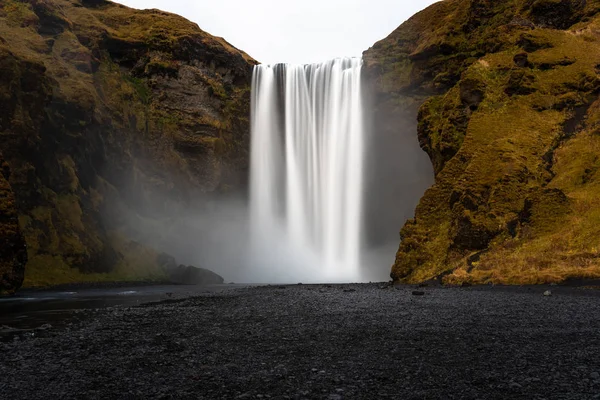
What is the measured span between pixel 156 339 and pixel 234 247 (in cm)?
5711

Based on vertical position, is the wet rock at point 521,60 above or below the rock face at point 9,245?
above

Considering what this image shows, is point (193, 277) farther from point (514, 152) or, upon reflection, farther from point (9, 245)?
A: point (514, 152)

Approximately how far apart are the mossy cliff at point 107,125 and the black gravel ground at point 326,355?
34.6 metres

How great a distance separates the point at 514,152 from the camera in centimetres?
3238

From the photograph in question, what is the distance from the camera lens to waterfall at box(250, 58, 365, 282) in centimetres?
5938

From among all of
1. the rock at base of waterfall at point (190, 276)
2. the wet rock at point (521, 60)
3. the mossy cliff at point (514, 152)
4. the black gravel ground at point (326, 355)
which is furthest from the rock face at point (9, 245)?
the wet rock at point (521, 60)

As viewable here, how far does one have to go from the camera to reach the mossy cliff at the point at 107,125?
46.3 metres

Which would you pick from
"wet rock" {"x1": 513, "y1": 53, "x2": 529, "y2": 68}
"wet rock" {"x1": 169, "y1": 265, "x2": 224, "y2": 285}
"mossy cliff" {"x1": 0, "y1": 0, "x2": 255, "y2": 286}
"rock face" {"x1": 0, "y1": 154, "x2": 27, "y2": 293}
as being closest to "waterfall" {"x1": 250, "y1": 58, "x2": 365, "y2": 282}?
"mossy cliff" {"x1": 0, "y1": 0, "x2": 255, "y2": 286}

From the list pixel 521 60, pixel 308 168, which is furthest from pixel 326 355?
pixel 308 168

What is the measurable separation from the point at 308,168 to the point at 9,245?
3794cm

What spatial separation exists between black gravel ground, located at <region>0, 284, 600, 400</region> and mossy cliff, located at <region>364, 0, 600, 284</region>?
9.93 meters

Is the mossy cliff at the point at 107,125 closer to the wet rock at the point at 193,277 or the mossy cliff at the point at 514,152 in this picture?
the wet rock at the point at 193,277

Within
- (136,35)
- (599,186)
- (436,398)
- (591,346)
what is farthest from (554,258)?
(136,35)

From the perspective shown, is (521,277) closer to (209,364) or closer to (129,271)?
(209,364)
